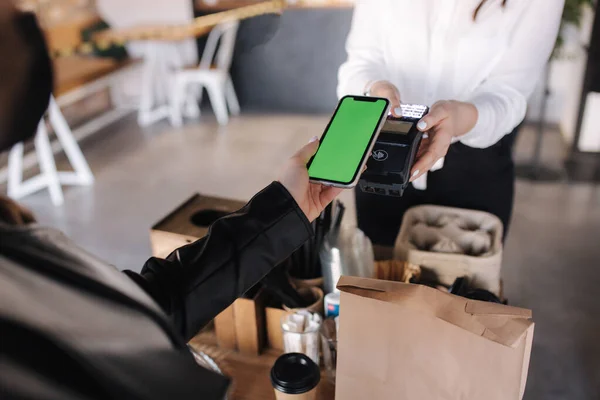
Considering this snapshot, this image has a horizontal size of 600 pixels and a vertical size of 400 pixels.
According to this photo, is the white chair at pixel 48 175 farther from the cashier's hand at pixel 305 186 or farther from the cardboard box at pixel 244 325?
the cashier's hand at pixel 305 186

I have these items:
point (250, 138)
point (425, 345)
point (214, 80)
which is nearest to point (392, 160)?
point (425, 345)

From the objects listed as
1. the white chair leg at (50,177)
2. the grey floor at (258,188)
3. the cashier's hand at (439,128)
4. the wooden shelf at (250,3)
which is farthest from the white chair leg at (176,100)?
the cashier's hand at (439,128)

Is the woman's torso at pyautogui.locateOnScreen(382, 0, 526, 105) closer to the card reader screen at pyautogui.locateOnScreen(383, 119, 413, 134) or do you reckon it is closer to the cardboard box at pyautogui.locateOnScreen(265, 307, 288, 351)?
the card reader screen at pyautogui.locateOnScreen(383, 119, 413, 134)

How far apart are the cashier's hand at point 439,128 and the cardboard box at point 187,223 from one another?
0.39 m

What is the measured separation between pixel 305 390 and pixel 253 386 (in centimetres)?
19

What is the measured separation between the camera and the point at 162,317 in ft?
1.70

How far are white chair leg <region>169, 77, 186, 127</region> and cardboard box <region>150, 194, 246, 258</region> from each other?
3502 millimetres

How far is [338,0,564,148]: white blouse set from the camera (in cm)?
118

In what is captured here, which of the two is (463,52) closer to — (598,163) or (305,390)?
(305,390)

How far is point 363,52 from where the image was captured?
1.33 metres

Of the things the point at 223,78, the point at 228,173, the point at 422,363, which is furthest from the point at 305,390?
the point at 223,78

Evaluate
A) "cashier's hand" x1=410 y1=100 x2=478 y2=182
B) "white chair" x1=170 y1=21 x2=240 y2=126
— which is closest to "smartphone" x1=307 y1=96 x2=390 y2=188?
"cashier's hand" x1=410 y1=100 x2=478 y2=182

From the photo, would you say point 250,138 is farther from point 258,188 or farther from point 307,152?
point 307,152

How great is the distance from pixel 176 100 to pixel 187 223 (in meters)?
3.65
